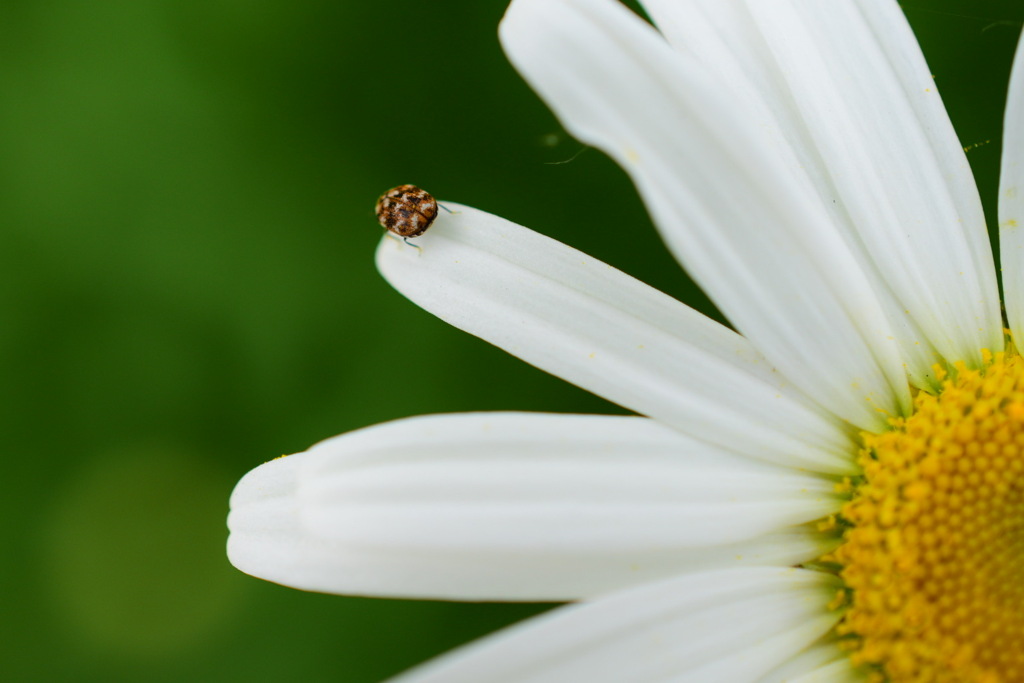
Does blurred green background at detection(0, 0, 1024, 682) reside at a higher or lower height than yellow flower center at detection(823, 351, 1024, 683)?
higher

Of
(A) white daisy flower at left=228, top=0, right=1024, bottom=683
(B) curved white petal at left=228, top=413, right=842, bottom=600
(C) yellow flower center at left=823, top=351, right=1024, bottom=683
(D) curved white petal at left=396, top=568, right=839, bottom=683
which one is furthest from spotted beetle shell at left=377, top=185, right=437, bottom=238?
(C) yellow flower center at left=823, top=351, right=1024, bottom=683

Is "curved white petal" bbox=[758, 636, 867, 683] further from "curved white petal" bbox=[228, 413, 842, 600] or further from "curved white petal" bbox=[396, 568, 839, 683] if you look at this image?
"curved white petal" bbox=[228, 413, 842, 600]

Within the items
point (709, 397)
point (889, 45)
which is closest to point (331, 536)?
point (709, 397)

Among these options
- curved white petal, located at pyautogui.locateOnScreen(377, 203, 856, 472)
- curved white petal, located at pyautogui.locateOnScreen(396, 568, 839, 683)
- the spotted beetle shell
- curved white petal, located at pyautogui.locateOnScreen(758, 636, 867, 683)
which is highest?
the spotted beetle shell

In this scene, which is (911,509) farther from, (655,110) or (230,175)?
(230,175)

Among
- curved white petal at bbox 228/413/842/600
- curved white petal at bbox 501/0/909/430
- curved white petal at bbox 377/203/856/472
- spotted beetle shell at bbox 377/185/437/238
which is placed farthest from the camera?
spotted beetle shell at bbox 377/185/437/238

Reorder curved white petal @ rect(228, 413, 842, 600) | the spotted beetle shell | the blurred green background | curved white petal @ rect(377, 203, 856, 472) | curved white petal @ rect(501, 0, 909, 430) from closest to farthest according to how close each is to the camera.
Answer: curved white petal @ rect(501, 0, 909, 430) < curved white petal @ rect(228, 413, 842, 600) < curved white petal @ rect(377, 203, 856, 472) < the spotted beetle shell < the blurred green background

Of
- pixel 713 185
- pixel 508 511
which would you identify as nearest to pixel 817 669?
pixel 508 511

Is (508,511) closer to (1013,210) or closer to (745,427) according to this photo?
(745,427)
